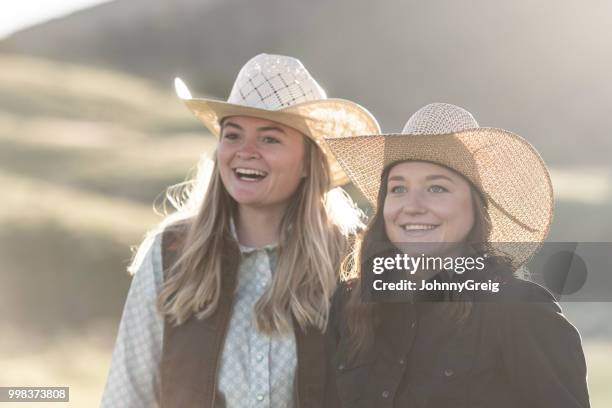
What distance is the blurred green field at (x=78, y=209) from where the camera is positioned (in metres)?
12.6

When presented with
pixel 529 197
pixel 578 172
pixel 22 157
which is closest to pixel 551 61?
pixel 578 172

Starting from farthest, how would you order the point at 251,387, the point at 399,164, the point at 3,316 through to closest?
the point at 3,316
the point at 251,387
the point at 399,164

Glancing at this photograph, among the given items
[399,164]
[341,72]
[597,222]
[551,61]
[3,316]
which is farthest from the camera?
[341,72]

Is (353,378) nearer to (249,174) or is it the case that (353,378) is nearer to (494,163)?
(494,163)

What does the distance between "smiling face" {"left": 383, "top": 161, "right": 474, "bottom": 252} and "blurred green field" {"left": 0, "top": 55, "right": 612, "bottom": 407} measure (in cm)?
743

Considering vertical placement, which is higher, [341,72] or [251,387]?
[341,72]

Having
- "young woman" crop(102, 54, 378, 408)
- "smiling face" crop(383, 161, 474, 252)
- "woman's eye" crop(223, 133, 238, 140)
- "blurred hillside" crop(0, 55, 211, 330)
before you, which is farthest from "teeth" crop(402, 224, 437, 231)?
"blurred hillside" crop(0, 55, 211, 330)

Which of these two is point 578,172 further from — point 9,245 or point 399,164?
point 399,164

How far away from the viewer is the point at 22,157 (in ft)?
68.5

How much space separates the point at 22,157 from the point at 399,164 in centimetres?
1854

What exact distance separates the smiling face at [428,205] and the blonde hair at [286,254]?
24.3 inches

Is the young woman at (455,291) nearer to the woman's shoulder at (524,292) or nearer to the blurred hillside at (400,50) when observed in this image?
the woman's shoulder at (524,292)

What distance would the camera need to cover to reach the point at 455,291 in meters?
3.27

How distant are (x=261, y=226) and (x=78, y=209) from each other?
A: 1392cm
